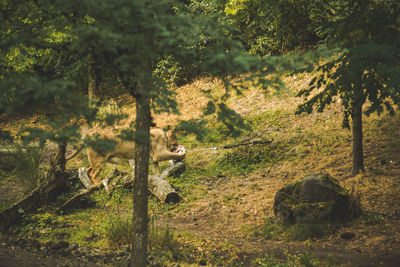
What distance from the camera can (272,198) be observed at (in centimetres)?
903

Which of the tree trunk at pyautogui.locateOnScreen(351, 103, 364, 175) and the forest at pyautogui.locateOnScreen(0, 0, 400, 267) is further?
the tree trunk at pyautogui.locateOnScreen(351, 103, 364, 175)

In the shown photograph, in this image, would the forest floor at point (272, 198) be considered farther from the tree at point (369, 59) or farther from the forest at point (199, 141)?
the tree at point (369, 59)

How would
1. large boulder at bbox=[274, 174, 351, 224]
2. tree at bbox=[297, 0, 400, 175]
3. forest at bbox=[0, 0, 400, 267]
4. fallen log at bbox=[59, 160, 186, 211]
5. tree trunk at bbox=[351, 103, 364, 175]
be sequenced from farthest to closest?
1. fallen log at bbox=[59, 160, 186, 211]
2. tree trunk at bbox=[351, 103, 364, 175]
3. large boulder at bbox=[274, 174, 351, 224]
4. tree at bbox=[297, 0, 400, 175]
5. forest at bbox=[0, 0, 400, 267]

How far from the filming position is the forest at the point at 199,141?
3.36 metres

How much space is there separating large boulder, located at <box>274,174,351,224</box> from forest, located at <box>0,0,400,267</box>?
0.09ft

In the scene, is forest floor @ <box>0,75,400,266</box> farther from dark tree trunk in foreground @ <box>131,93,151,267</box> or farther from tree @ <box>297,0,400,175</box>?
tree @ <box>297,0,400,175</box>

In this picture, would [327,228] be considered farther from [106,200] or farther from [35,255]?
[106,200]

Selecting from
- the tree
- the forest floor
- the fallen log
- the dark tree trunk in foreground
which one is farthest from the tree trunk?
the dark tree trunk in foreground

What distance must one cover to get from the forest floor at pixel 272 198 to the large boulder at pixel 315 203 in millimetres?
296

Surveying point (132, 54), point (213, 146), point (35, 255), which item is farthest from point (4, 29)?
point (213, 146)

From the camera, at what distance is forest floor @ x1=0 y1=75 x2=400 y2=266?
19.3 feet

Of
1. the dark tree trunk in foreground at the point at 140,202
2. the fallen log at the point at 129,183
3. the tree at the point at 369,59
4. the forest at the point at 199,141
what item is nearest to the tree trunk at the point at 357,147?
the forest at the point at 199,141

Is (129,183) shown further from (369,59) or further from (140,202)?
(369,59)

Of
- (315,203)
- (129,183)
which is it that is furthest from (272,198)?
(129,183)
